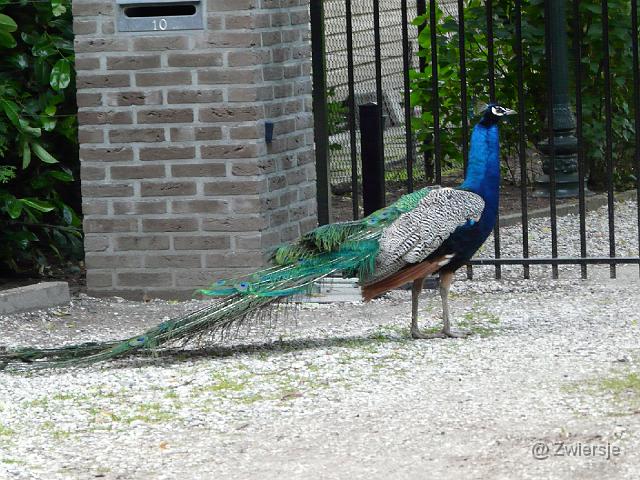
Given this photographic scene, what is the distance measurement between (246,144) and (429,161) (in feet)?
12.6

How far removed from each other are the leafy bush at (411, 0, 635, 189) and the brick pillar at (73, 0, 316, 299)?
9.25 ft

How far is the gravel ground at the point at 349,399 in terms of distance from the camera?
15.3ft

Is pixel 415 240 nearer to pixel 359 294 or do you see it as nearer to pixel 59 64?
pixel 359 294

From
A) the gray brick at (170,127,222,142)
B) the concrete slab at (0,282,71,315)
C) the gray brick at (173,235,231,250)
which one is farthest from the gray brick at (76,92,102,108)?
the concrete slab at (0,282,71,315)

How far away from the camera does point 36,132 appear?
312 inches

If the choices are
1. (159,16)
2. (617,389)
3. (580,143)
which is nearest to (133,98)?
(159,16)

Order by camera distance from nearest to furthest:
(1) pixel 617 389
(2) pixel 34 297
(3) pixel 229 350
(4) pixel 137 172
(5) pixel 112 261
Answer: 1. (1) pixel 617 389
2. (3) pixel 229 350
3. (2) pixel 34 297
4. (4) pixel 137 172
5. (5) pixel 112 261

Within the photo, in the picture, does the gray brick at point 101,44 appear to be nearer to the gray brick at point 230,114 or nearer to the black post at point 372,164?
the gray brick at point 230,114

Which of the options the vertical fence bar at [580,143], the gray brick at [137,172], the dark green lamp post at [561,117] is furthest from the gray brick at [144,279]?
the dark green lamp post at [561,117]

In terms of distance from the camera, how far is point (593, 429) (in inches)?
190

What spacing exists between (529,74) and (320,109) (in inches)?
134

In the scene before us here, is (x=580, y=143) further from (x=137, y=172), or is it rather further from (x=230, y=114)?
(x=137, y=172)

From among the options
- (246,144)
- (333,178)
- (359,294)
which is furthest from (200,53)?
(333,178)

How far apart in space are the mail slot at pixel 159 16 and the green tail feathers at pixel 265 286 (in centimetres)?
176
